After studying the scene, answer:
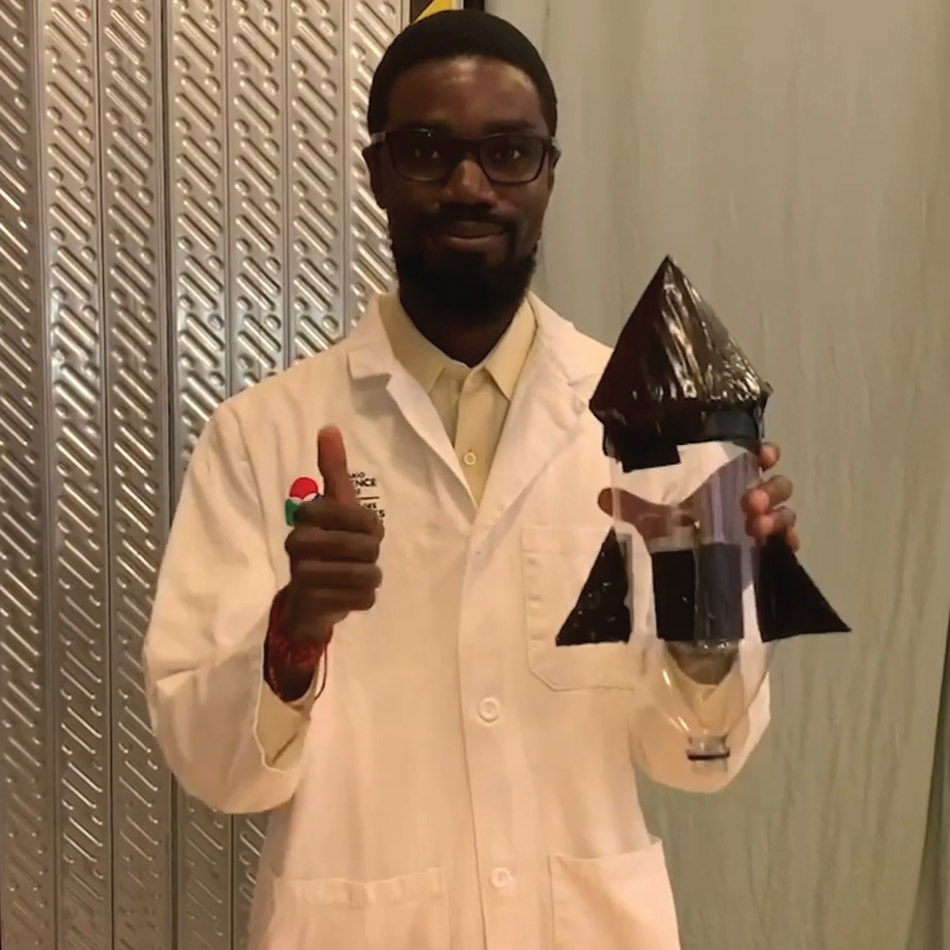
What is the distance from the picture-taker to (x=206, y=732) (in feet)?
3.27

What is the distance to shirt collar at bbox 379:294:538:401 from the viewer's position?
114 centimetres

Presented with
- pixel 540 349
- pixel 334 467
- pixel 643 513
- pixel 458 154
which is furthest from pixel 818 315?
pixel 334 467

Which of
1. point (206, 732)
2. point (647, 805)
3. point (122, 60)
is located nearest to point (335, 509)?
point (206, 732)

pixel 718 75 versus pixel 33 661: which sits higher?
pixel 718 75

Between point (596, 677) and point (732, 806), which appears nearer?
point (596, 677)

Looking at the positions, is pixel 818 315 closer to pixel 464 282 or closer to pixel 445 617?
pixel 464 282

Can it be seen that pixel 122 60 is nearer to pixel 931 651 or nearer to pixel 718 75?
pixel 718 75

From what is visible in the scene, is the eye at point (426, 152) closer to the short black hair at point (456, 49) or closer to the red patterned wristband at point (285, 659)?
the short black hair at point (456, 49)

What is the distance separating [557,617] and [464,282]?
33cm

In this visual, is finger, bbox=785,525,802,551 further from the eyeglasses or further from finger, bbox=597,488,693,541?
the eyeglasses

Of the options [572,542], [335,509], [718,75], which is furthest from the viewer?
[718,75]

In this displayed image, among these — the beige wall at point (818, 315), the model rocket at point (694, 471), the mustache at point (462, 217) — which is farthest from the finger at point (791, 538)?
the beige wall at point (818, 315)

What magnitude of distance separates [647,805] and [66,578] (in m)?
0.82

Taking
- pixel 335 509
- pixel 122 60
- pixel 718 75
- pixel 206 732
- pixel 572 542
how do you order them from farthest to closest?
pixel 718 75 → pixel 122 60 → pixel 572 542 → pixel 206 732 → pixel 335 509
